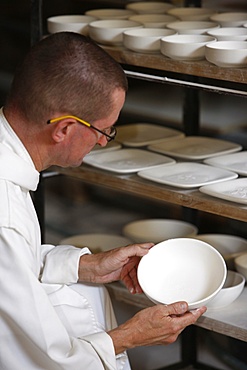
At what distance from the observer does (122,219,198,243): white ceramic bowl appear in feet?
10.6

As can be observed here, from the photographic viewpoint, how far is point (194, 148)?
3150 mm

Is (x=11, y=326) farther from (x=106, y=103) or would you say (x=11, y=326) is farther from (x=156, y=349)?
(x=156, y=349)

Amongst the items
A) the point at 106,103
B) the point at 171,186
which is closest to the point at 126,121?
the point at 171,186

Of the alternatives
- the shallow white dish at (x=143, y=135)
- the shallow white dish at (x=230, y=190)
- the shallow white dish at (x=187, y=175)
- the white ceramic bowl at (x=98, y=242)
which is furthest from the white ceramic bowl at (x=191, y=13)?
the white ceramic bowl at (x=98, y=242)

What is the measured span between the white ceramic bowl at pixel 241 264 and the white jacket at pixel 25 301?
27.3 inches

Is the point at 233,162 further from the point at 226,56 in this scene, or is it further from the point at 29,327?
the point at 29,327

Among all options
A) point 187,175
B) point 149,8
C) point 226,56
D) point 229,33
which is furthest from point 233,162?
point 149,8

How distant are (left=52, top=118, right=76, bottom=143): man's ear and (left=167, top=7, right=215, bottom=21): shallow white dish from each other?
3.42ft

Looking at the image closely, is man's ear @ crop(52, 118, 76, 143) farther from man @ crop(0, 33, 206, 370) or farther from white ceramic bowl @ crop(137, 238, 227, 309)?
white ceramic bowl @ crop(137, 238, 227, 309)

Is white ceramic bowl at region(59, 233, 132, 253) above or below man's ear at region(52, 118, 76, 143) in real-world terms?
below

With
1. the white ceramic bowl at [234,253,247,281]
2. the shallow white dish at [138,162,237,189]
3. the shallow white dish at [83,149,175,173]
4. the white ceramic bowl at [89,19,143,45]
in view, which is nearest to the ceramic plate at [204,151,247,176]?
the shallow white dish at [138,162,237,189]

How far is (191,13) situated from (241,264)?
0.98 m

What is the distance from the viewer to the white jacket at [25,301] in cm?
217

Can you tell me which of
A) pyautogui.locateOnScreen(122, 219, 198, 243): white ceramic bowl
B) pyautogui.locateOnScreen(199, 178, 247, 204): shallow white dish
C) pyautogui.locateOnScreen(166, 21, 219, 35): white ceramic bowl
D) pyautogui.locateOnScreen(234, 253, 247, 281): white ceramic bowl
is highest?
pyautogui.locateOnScreen(166, 21, 219, 35): white ceramic bowl
